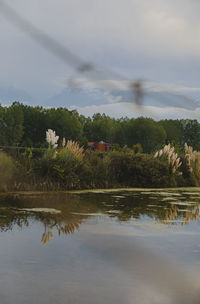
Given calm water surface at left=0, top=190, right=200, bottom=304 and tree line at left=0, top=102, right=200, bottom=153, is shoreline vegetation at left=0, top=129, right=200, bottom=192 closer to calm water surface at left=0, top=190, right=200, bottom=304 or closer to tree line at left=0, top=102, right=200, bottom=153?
calm water surface at left=0, top=190, right=200, bottom=304

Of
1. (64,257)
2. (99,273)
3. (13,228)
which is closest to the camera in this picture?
(99,273)

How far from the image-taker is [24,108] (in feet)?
299

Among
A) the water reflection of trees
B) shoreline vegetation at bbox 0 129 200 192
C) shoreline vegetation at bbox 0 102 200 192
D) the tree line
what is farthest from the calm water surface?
the tree line

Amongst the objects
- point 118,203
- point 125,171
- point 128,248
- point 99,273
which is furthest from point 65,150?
point 99,273

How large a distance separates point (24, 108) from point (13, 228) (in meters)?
87.5

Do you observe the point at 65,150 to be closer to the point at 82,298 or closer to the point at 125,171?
the point at 125,171

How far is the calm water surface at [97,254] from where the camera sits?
10.7 feet

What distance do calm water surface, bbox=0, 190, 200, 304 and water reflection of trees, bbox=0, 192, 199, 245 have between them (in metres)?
0.02

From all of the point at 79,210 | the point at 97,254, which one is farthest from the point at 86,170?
the point at 97,254

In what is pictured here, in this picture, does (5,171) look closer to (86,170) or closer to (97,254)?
(86,170)

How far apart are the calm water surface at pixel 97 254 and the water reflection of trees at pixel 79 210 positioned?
0.7 inches

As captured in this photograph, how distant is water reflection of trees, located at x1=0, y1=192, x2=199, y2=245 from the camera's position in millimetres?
6344

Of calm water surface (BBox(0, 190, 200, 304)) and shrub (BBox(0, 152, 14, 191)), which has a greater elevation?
shrub (BBox(0, 152, 14, 191))

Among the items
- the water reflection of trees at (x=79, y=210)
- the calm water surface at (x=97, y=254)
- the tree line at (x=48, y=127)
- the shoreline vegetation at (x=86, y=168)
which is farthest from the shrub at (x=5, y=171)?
the tree line at (x=48, y=127)
